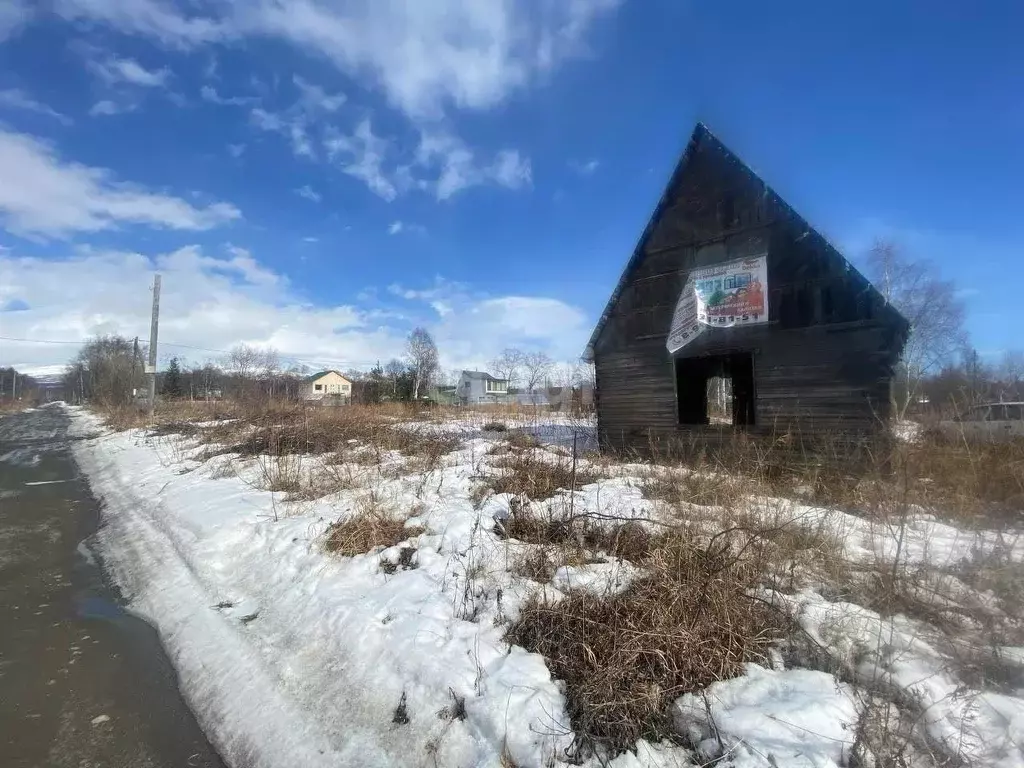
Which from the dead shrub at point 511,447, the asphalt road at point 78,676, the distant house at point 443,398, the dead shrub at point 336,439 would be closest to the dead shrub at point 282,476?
the dead shrub at point 336,439

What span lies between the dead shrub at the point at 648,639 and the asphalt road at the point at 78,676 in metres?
2.01

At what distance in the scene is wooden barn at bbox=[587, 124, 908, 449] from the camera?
8469mm

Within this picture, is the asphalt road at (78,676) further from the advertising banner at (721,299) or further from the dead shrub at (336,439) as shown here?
the advertising banner at (721,299)

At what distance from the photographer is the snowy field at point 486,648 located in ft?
8.26

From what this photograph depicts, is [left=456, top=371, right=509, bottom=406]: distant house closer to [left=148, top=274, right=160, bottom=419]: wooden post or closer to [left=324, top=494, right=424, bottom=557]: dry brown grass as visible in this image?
[left=148, top=274, right=160, bottom=419]: wooden post

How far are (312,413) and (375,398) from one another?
917 inches

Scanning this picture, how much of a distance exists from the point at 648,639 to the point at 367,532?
3.29 metres

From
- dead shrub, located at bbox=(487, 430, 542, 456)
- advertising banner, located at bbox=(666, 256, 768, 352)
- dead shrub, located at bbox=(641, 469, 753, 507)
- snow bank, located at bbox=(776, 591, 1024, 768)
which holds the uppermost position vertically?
advertising banner, located at bbox=(666, 256, 768, 352)

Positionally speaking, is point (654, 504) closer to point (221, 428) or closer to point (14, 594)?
point (14, 594)

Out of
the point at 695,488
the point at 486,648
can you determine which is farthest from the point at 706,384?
the point at 486,648

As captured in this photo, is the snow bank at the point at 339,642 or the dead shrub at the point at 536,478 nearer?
the snow bank at the point at 339,642

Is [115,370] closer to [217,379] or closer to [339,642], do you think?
[217,379]

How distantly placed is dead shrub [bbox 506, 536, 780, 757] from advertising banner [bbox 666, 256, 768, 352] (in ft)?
22.4

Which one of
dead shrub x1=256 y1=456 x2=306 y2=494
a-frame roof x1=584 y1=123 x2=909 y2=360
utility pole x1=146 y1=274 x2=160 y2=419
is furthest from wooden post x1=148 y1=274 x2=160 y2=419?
a-frame roof x1=584 y1=123 x2=909 y2=360
